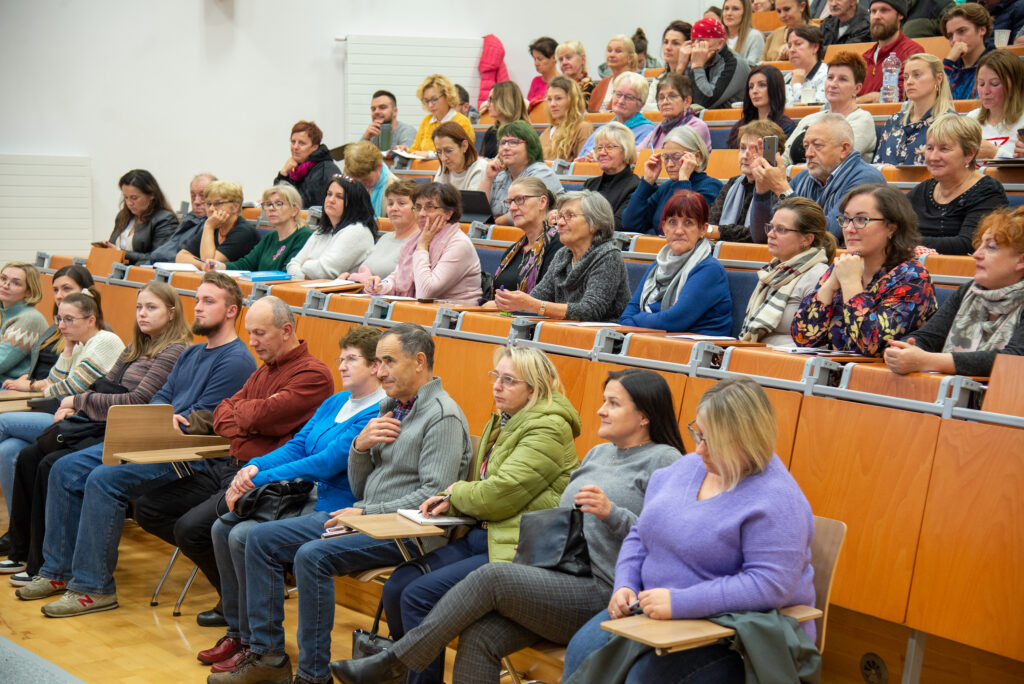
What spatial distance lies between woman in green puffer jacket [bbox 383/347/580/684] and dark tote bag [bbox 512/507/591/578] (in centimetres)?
20

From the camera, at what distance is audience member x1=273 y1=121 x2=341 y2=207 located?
20.3 ft

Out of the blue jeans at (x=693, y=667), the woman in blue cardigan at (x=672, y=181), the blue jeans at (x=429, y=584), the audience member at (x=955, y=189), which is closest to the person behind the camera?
the blue jeans at (x=693, y=667)

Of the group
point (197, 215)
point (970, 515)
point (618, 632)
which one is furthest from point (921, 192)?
point (197, 215)

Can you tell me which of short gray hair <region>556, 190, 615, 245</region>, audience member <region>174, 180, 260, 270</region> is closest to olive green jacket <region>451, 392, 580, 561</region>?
short gray hair <region>556, 190, 615, 245</region>

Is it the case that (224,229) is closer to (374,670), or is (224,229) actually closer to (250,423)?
(250,423)

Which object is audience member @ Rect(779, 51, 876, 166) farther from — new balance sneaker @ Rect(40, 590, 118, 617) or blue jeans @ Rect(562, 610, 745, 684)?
new balance sneaker @ Rect(40, 590, 118, 617)

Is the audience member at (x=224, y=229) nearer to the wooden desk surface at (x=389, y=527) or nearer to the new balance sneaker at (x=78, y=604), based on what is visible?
the new balance sneaker at (x=78, y=604)

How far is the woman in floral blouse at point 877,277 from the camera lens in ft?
8.45

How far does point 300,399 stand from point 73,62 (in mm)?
5209

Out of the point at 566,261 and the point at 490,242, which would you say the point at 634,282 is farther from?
the point at 490,242

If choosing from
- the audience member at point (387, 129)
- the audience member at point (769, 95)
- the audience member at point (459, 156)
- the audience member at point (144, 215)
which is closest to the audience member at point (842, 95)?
the audience member at point (769, 95)

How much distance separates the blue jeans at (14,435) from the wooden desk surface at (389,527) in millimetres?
1906

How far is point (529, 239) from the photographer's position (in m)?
4.04

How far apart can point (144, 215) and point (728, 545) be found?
4715mm
